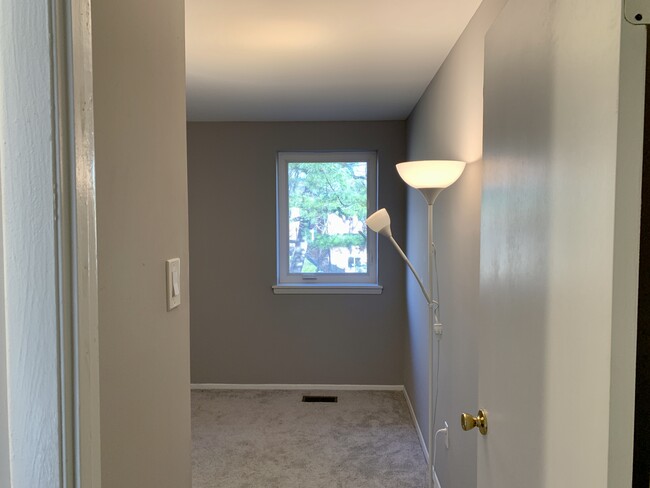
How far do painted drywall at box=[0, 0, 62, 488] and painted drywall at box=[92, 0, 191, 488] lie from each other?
6.4 inches

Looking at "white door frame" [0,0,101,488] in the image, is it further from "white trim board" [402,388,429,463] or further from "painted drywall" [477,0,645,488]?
"white trim board" [402,388,429,463]

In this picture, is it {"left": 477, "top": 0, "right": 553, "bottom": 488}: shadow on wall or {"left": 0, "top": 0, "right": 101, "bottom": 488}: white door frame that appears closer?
{"left": 0, "top": 0, "right": 101, "bottom": 488}: white door frame

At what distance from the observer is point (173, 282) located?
1.01 m

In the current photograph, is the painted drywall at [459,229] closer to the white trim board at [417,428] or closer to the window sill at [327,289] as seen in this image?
the white trim board at [417,428]

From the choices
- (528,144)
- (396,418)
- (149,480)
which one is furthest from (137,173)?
(396,418)

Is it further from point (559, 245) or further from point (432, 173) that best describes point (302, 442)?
point (559, 245)

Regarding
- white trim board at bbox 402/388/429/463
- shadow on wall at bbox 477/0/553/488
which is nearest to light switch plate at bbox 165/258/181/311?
shadow on wall at bbox 477/0/553/488

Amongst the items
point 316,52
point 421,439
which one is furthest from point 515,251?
point 421,439

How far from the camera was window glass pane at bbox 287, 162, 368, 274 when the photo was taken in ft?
12.4

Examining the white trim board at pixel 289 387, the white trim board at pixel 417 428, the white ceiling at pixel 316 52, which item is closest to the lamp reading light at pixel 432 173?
the white ceiling at pixel 316 52

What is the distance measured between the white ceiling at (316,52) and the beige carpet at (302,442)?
7.32 ft

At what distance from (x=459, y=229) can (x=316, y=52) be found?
43.0 inches

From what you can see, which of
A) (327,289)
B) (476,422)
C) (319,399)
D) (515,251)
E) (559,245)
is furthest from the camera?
(327,289)

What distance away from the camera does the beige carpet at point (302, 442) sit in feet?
8.19
